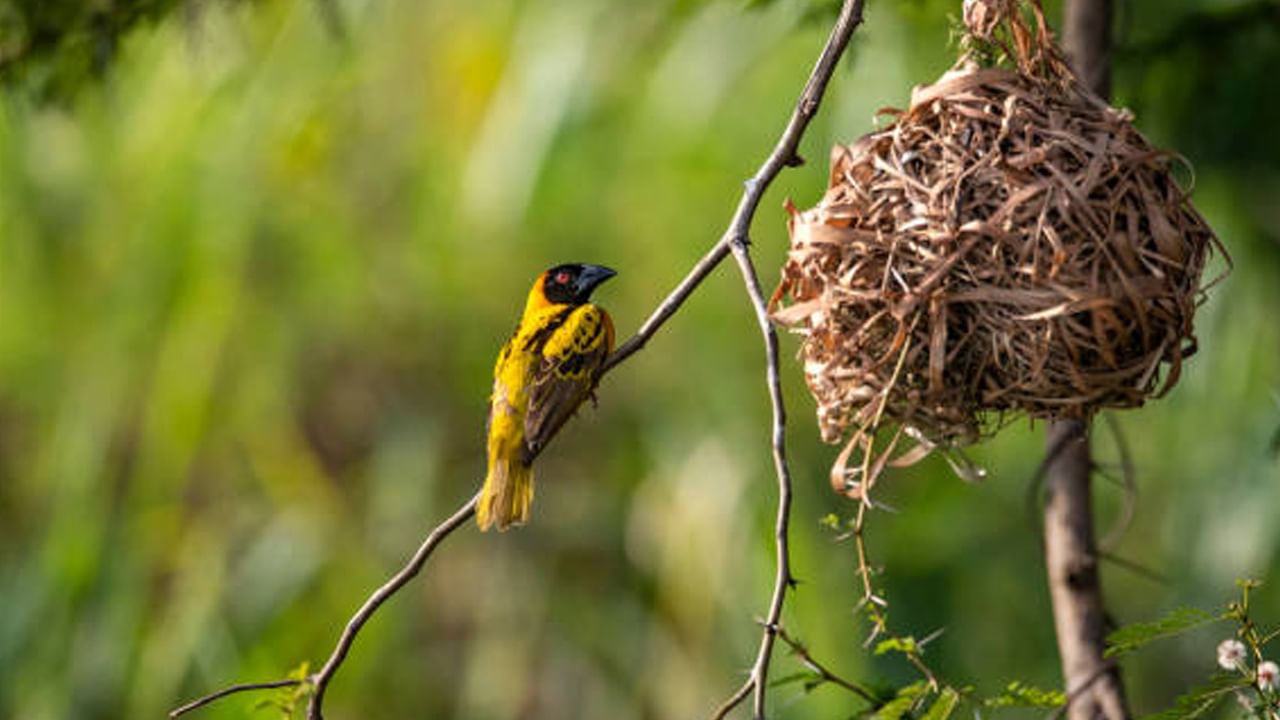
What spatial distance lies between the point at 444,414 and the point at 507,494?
5.64 m

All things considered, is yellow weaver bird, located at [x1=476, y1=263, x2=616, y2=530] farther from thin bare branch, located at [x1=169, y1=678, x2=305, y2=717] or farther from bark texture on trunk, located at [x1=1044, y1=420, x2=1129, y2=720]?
bark texture on trunk, located at [x1=1044, y1=420, x2=1129, y2=720]

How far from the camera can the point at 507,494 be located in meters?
3.56

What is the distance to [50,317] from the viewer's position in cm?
893

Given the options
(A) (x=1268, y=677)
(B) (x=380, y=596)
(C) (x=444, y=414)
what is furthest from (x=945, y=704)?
(C) (x=444, y=414)

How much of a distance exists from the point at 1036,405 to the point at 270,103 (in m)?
6.34

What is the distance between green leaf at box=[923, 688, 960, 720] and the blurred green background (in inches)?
164

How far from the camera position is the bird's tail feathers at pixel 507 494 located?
3486mm

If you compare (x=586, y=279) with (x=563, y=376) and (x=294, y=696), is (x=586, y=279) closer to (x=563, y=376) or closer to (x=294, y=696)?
(x=563, y=376)

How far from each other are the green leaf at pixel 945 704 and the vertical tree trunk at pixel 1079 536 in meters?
1.05

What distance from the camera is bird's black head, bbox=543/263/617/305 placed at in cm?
404

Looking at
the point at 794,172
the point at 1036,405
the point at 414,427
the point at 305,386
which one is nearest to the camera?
the point at 1036,405

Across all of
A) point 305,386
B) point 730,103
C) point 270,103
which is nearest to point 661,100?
point 730,103

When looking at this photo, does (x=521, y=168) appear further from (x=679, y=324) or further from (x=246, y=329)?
(x=246, y=329)

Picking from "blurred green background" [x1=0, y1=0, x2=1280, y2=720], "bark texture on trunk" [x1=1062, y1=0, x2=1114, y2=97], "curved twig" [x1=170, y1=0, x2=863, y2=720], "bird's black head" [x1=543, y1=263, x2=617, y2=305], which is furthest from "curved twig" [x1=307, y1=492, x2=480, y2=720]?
"blurred green background" [x1=0, y1=0, x2=1280, y2=720]
